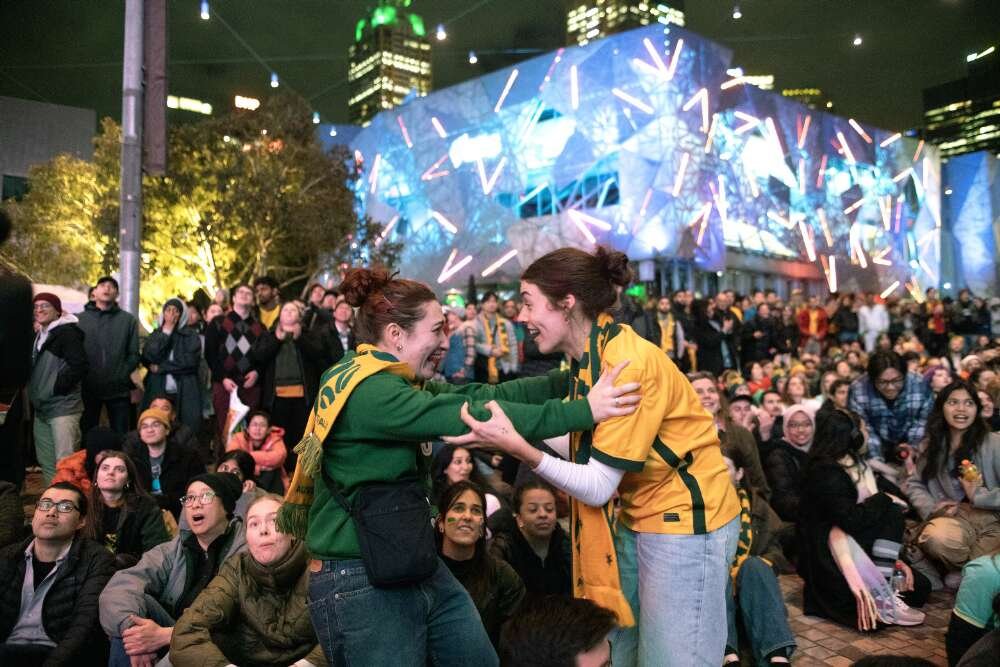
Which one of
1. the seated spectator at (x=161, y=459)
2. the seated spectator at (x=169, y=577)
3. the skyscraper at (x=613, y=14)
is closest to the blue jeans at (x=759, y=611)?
Answer: the seated spectator at (x=169, y=577)

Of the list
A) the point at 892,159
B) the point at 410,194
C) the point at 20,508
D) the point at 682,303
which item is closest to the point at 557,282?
the point at 20,508

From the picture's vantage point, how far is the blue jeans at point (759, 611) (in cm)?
385

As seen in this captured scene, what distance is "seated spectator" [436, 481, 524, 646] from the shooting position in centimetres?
364

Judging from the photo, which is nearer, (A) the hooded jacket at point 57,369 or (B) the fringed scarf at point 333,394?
(B) the fringed scarf at point 333,394


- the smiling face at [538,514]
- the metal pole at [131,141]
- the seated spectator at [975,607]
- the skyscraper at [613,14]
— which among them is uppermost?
the skyscraper at [613,14]

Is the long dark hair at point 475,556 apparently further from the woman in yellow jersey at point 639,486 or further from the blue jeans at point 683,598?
the blue jeans at point 683,598

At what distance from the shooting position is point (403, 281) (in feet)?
7.90

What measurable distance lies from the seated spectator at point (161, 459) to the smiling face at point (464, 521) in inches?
108

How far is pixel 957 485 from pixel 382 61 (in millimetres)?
46127

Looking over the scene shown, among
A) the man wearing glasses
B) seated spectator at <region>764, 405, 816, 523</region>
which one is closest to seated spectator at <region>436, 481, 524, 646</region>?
seated spectator at <region>764, 405, 816, 523</region>

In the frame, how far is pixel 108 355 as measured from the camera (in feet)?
22.0

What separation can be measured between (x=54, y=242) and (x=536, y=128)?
55.5 ft

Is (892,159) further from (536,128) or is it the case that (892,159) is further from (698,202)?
(536,128)

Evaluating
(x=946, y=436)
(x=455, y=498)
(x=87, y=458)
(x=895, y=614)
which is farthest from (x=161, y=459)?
(x=946, y=436)
